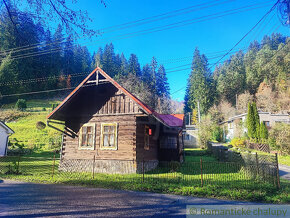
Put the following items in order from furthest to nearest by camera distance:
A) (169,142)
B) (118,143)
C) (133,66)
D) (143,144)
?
(133,66)
(169,142)
(143,144)
(118,143)

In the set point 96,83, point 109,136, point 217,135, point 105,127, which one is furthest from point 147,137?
point 217,135

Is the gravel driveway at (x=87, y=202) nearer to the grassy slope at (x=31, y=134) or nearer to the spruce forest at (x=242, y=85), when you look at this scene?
the grassy slope at (x=31, y=134)

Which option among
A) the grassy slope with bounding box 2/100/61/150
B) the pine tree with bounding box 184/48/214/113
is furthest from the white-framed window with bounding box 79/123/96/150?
the pine tree with bounding box 184/48/214/113

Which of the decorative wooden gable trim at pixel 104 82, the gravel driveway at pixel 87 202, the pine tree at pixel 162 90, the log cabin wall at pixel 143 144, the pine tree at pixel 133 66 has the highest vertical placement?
the pine tree at pixel 133 66

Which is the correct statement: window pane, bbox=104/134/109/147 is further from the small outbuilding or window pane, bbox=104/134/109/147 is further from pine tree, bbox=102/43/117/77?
pine tree, bbox=102/43/117/77

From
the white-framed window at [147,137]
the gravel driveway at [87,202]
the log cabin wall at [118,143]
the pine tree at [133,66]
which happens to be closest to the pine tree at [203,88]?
the pine tree at [133,66]

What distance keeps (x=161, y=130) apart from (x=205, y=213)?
1142 centimetres

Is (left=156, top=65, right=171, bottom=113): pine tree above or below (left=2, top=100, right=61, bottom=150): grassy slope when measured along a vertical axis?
above

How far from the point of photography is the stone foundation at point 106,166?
41.0 feet

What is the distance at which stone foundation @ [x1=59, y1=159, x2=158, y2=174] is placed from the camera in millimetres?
12492

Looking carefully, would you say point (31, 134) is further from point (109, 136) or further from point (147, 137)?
point (147, 137)

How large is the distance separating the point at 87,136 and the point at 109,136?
6.85 feet

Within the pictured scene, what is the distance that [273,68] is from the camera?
2222 inches

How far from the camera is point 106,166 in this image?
1312cm
